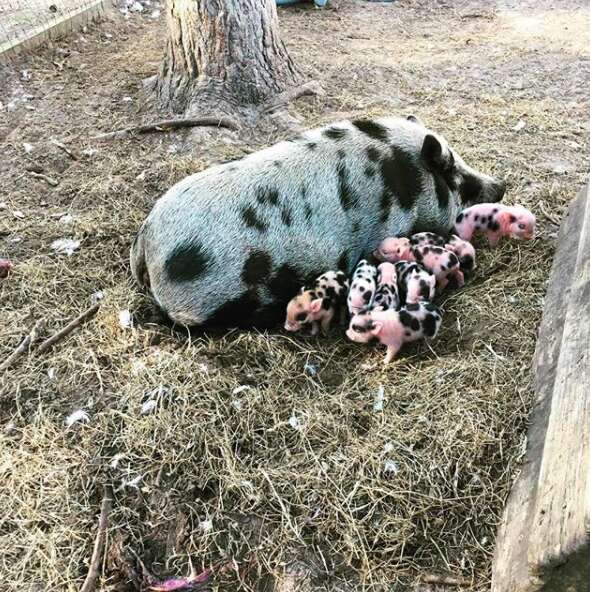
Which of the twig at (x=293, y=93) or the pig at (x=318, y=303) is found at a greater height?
A: the twig at (x=293, y=93)

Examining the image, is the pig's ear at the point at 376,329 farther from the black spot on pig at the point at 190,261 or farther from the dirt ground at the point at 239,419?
the black spot on pig at the point at 190,261

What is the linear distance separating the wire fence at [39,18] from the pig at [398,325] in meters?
5.10

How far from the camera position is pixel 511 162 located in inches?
181

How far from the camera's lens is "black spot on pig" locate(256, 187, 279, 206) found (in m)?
3.29

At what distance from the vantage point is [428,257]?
3.38m

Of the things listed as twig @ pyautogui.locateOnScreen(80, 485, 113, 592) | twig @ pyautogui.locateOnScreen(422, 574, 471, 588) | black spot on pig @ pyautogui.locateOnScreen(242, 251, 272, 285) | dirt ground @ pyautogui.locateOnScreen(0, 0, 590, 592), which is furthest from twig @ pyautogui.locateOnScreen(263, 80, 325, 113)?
twig @ pyautogui.locateOnScreen(422, 574, 471, 588)

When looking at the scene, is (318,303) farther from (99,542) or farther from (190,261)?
(99,542)

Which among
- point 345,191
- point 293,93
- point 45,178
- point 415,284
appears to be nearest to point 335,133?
point 345,191

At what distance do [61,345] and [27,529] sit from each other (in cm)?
101

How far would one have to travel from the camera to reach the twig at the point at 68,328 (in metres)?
3.25

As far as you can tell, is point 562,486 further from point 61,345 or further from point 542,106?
point 542,106

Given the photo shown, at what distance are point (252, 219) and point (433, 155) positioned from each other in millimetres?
1123

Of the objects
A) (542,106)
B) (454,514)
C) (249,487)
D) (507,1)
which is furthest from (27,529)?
(507,1)

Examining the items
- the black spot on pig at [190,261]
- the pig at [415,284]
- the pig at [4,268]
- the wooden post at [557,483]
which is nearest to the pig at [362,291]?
the pig at [415,284]
